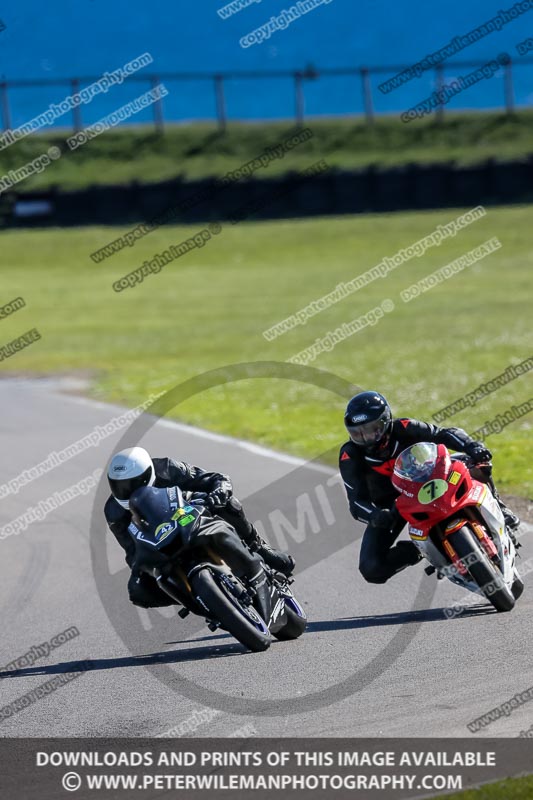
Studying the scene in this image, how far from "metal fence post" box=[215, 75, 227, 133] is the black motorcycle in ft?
149

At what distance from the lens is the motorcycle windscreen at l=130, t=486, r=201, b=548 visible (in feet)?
25.3

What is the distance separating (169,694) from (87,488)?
7.31m

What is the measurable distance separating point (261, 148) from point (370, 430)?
4283 cm

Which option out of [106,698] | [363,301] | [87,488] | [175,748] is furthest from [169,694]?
[363,301]

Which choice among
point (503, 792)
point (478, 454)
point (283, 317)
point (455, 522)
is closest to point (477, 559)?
point (455, 522)

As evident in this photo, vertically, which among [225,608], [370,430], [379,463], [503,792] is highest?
[503,792]

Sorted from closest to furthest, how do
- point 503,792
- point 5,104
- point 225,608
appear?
point 503,792 → point 225,608 → point 5,104

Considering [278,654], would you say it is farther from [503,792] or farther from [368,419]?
[503,792]

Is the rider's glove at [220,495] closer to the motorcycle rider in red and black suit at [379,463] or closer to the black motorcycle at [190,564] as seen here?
the black motorcycle at [190,564]

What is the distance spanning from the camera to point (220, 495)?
27.1ft

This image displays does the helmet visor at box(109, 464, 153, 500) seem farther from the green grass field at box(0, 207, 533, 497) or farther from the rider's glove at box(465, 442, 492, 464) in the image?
the green grass field at box(0, 207, 533, 497)

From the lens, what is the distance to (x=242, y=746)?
654 cm

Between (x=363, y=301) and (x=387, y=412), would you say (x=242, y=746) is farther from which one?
(x=363, y=301)

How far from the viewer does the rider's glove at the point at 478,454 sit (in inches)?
352
